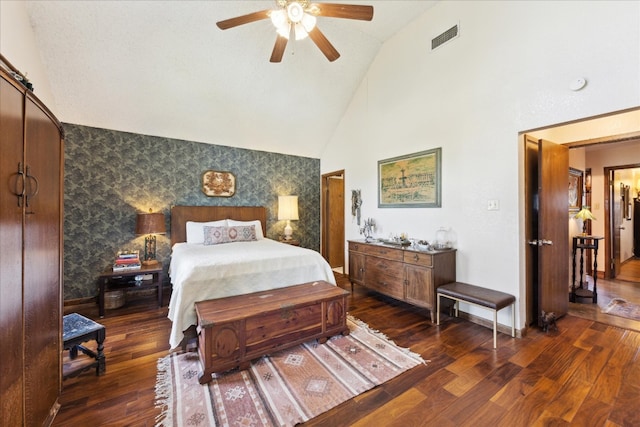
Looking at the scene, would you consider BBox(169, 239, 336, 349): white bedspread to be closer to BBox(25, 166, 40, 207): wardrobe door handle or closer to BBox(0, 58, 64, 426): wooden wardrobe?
BBox(0, 58, 64, 426): wooden wardrobe

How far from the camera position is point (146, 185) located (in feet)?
13.5

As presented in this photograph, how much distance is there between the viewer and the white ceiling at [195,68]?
9.37 ft

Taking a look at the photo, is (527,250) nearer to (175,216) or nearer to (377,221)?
(377,221)

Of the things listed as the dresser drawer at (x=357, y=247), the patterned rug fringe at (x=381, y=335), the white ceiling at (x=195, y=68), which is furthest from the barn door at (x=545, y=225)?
the white ceiling at (x=195, y=68)

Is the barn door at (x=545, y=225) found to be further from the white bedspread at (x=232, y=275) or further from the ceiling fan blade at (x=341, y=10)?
the white bedspread at (x=232, y=275)

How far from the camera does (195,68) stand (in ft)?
11.5

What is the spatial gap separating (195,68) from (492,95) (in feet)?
11.8

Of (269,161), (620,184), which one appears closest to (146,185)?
(269,161)

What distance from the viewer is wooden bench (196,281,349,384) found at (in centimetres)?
200

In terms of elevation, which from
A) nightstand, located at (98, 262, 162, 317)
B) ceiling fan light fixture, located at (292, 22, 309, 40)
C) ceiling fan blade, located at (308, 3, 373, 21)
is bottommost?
nightstand, located at (98, 262, 162, 317)

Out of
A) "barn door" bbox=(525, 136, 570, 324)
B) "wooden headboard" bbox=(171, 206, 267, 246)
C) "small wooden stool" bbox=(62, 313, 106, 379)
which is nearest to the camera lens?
"small wooden stool" bbox=(62, 313, 106, 379)

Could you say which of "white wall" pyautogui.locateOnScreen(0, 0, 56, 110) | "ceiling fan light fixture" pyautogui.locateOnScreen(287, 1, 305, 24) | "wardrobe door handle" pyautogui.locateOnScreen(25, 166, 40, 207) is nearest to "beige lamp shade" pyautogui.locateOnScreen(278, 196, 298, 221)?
"ceiling fan light fixture" pyautogui.locateOnScreen(287, 1, 305, 24)

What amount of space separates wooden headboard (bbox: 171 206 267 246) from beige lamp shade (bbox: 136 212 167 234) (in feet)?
1.33

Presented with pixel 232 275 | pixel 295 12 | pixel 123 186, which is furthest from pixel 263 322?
pixel 123 186
